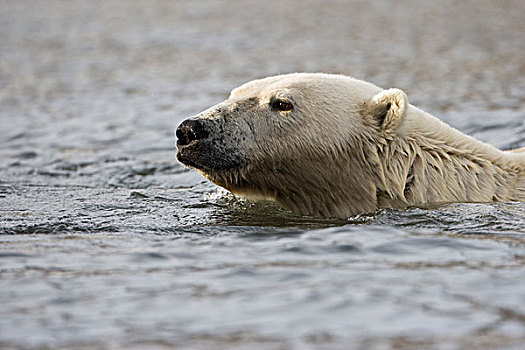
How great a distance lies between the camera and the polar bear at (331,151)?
5.85 meters

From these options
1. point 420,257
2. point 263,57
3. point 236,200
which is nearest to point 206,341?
point 420,257

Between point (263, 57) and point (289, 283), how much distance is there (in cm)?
1246

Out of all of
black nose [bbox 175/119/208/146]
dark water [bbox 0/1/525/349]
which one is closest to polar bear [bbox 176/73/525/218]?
black nose [bbox 175/119/208/146]

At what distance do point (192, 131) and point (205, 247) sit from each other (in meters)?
0.94

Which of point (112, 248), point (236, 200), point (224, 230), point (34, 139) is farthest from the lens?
point (34, 139)

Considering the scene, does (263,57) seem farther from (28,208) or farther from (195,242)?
(195,242)

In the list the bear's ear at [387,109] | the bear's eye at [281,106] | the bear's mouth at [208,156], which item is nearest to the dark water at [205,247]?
the bear's mouth at [208,156]

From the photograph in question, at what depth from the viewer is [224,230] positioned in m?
5.73

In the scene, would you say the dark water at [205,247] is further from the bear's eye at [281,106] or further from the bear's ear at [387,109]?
the bear's eye at [281,106]

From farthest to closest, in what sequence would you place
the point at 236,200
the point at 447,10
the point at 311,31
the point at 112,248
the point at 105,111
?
1. the point at 447,10
2. the point at 311,31
3. the point at 105,111
4. the point at 236,200
5. the point at 112,248

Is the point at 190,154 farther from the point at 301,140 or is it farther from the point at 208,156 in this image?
the point at 301,140

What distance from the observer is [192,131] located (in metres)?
5.77

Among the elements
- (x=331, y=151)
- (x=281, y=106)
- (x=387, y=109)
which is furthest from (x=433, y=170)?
(x=281, y=106)

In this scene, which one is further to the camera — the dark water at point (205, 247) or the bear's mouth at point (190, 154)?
the bear's mouth at point (190, 154)
